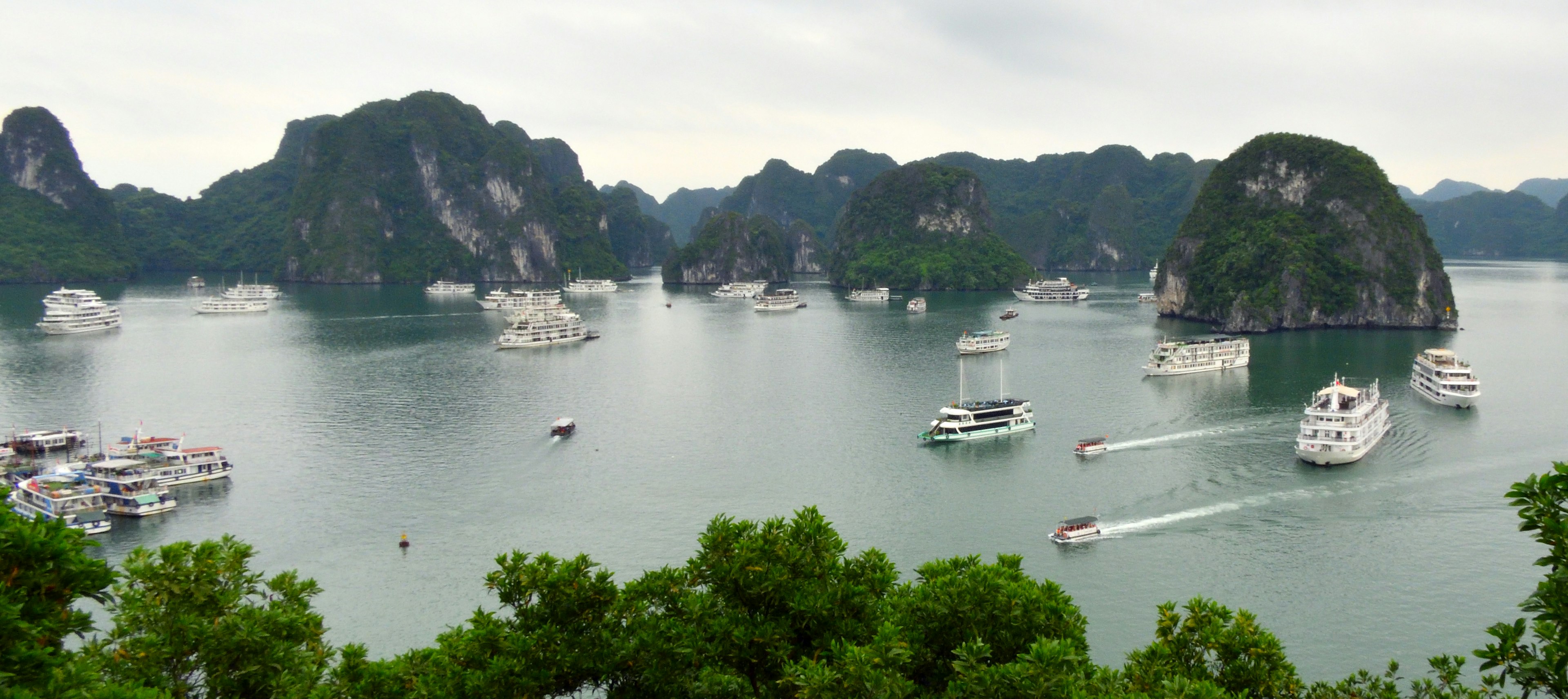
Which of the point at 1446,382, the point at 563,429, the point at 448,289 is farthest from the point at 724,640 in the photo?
the point at 448,289

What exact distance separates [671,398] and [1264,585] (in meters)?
46.5

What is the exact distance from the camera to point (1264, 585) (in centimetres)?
3475

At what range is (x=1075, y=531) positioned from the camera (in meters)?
39.1

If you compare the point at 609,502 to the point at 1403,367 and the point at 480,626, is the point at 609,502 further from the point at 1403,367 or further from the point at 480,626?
the point at 1403,367

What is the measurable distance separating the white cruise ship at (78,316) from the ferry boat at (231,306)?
601 inches

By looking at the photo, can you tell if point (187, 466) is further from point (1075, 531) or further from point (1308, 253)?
point (1308, 253)

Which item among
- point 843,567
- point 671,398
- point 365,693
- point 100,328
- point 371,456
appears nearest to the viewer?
point 365,693

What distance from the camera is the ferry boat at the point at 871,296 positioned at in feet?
542

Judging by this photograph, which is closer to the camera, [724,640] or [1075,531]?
[724,640]

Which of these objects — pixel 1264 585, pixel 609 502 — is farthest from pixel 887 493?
pixel 1264 585

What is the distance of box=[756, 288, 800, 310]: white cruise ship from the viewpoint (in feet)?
490

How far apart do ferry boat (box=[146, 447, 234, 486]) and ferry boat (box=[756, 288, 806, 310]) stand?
338 feet

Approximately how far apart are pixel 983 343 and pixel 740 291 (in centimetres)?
9601

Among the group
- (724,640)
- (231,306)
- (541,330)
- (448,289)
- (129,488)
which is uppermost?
(448,289)
